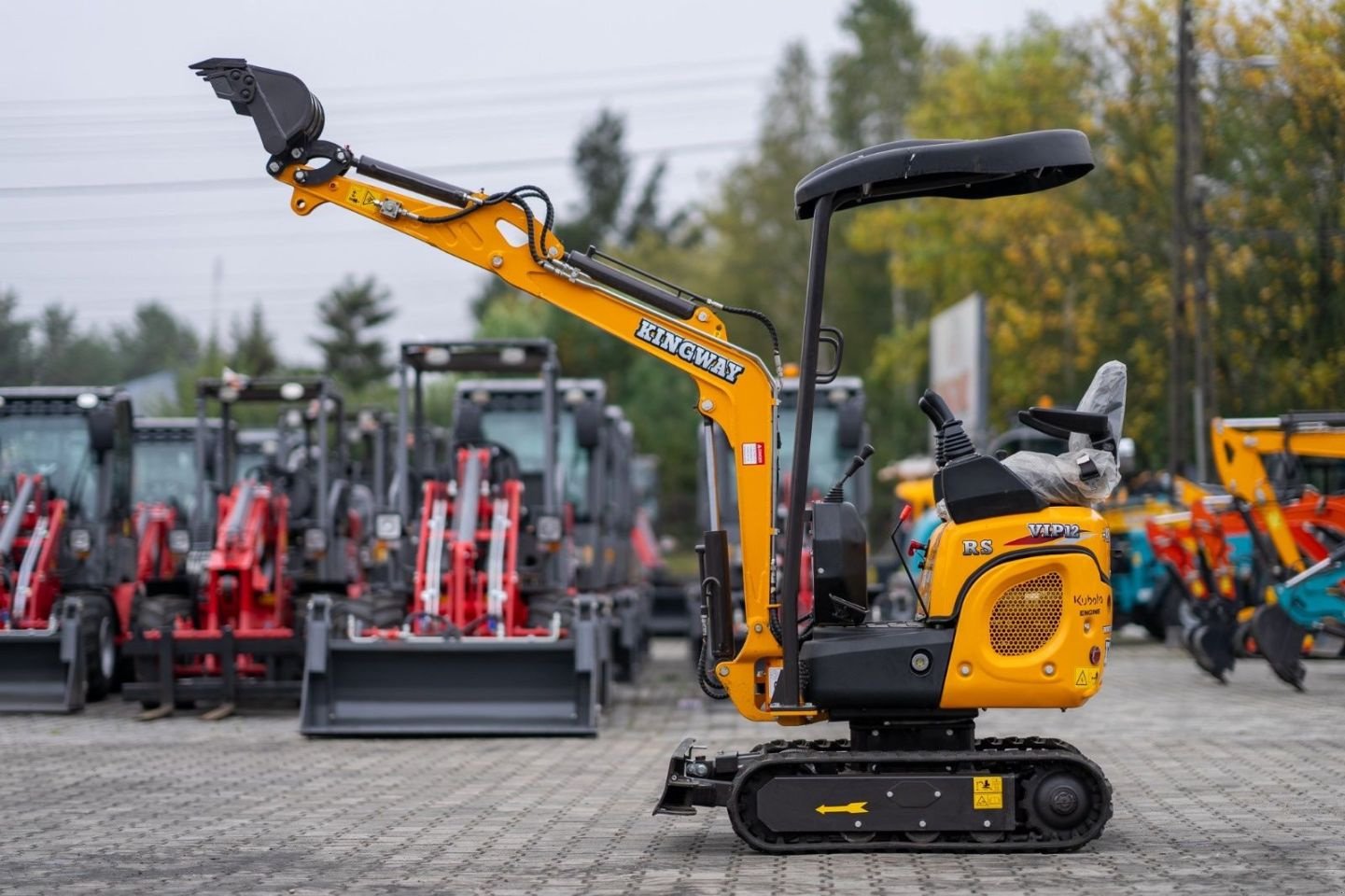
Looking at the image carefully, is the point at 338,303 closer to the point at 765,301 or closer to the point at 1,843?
the point at 765,301

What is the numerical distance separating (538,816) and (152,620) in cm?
749

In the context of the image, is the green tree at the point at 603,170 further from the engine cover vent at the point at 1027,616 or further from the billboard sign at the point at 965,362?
the engine cover vent at the point at 1027,616

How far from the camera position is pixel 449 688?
49.1 feet

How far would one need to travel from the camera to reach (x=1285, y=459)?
61.9 feet

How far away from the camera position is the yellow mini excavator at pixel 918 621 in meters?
8.99

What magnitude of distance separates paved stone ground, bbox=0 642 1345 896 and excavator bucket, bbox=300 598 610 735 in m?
0.22

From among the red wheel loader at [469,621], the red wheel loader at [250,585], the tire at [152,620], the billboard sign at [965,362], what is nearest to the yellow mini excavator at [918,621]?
the red wheel loader at [469,621]

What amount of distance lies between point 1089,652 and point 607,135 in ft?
271

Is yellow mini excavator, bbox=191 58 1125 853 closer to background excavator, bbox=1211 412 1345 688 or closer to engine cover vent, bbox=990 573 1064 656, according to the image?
engine cover vent, bbox=990 573 1064 656

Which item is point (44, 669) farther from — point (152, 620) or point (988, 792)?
point (988, 792)

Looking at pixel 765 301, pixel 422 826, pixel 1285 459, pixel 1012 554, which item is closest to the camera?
pixel 1012 554

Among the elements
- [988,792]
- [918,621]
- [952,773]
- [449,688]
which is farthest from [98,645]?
[988,792]

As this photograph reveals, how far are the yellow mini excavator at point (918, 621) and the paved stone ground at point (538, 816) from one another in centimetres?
26

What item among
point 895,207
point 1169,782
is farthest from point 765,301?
point 1169,782
